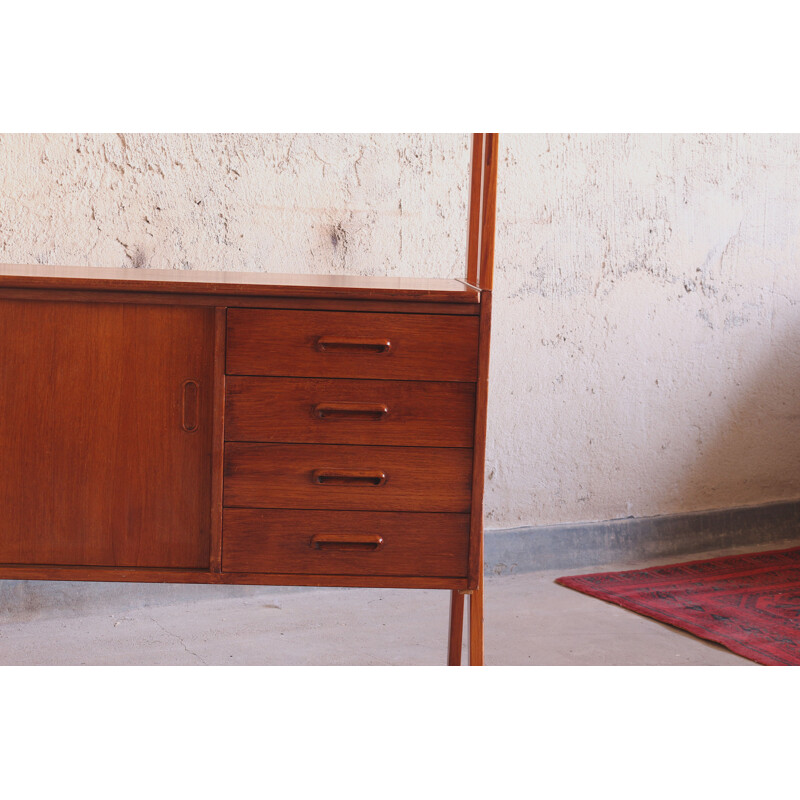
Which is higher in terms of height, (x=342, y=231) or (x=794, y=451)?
(x=342, y=231)

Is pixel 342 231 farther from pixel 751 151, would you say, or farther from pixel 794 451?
pixel 794 451

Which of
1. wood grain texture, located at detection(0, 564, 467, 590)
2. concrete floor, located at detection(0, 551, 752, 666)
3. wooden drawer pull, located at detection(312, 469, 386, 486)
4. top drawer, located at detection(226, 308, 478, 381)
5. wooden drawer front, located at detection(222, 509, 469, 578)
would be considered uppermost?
top drawer, located at detection(226, 308, 478, 381)

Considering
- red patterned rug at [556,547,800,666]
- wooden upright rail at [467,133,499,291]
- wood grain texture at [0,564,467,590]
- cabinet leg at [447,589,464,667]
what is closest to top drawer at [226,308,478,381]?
wooden upright rail at [467,133,499,291]

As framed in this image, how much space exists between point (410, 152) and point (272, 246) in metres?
0.56

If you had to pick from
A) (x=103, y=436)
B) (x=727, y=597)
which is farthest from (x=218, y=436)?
(x=727, y=597)

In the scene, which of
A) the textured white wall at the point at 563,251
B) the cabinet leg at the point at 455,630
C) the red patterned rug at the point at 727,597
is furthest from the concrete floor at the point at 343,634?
the textured white wall at the point at 563,251

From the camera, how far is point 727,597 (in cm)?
324

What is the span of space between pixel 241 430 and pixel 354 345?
0.95ft

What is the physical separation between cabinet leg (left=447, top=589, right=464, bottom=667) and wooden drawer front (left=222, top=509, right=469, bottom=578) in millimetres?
419

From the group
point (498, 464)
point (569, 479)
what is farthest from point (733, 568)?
point (498, 464)

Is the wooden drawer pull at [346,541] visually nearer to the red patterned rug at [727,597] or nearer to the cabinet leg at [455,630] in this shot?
the cabinet leg at [455,630]

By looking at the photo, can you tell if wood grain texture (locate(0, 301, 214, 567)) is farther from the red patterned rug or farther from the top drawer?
the red patterned rug

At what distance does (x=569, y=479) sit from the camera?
3.56m

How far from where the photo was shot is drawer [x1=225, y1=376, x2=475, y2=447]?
1.98 metres
